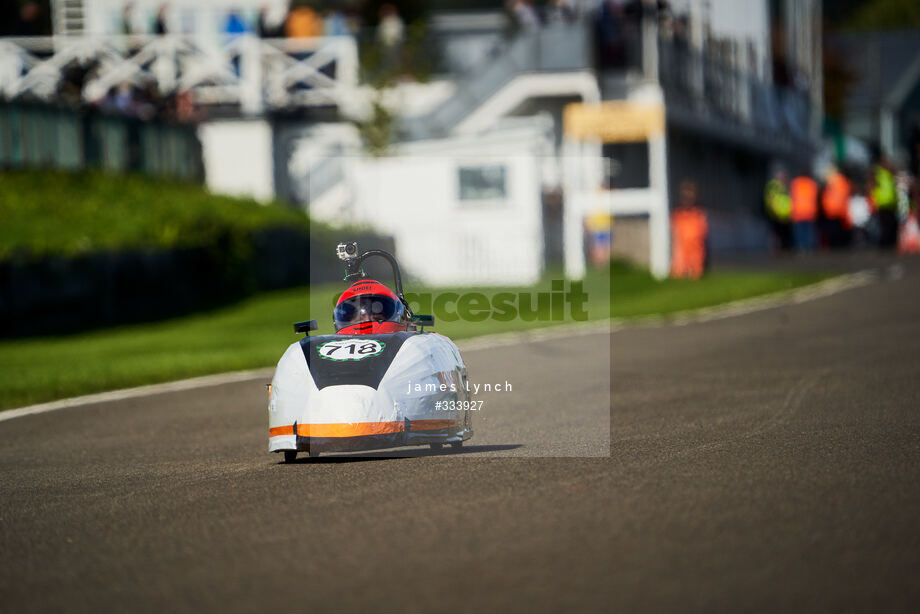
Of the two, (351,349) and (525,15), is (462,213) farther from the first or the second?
(351,349)

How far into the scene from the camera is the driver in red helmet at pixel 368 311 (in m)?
9.77

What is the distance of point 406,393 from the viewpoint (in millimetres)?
9070

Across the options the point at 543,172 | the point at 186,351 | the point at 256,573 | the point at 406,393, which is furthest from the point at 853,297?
the point at 256,573

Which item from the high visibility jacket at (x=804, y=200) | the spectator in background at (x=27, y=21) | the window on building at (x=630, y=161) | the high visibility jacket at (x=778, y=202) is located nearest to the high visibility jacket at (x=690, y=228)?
the high visibility jacket at (x=804, y=200)

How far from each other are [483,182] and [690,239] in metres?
3.95

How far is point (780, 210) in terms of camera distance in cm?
3681

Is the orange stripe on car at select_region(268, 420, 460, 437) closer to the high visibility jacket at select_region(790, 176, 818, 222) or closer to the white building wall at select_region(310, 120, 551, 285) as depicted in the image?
the white building wall at select_region(310, 120, 551, 285)

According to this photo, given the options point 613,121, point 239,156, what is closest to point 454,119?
point 239,156

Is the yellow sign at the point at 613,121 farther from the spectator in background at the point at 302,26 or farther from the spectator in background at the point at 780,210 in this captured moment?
the spectator in background at the point at 780,210

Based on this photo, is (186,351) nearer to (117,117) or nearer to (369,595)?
(117,117)

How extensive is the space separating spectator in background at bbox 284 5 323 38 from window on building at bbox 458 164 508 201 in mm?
4584

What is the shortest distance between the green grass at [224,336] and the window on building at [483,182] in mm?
2470

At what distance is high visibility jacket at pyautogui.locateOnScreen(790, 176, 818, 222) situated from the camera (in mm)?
34750

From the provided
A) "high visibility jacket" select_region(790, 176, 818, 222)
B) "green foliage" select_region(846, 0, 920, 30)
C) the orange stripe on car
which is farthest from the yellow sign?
"green foliage" select_region(846, 0, 920, 30)
